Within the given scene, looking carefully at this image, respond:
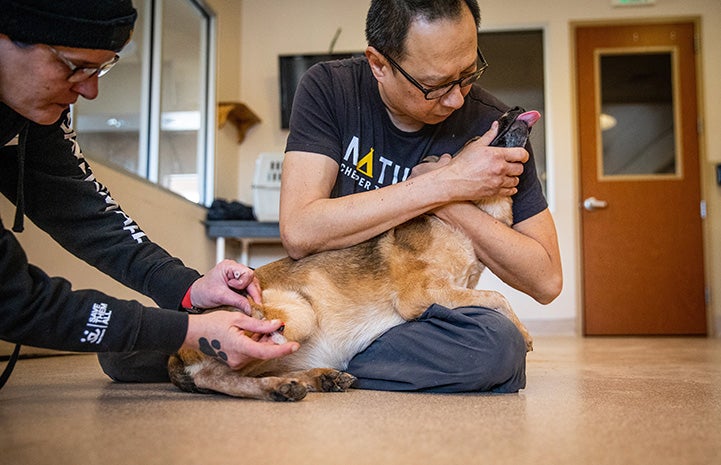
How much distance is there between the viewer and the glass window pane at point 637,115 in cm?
607

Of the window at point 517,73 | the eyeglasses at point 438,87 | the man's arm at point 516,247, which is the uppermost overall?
the window at point 517,73

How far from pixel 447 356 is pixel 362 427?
58 centimetres

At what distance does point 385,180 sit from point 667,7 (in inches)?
199

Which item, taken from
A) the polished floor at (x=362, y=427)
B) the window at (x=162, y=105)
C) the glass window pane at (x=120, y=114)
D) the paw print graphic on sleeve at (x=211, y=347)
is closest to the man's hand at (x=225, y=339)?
the paw print graphic on sleeve at (x=211, y=347)

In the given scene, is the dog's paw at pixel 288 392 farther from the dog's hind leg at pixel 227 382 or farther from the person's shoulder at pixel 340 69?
the person's shoulder at pixel 340 69

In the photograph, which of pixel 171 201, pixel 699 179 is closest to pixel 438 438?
pixel 171 201

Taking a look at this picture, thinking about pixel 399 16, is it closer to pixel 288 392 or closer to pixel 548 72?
pixel 288 392

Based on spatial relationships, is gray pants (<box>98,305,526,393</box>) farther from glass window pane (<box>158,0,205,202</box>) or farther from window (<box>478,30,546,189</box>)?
window (<box>478,30,546,189</box>)

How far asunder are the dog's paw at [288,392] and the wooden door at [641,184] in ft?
16.2

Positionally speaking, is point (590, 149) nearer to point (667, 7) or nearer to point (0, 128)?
point (667, 7)

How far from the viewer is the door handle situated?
6.04 metres

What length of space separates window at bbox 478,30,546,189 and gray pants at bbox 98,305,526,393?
447cm

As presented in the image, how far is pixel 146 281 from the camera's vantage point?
1721mm

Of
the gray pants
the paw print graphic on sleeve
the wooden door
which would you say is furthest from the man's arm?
the wooden door
